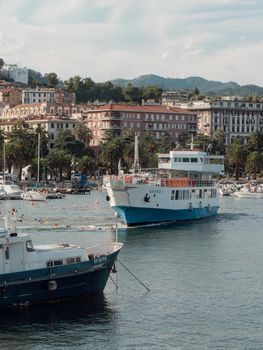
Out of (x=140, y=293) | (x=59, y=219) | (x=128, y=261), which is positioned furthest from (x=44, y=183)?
(x=140, y=293)

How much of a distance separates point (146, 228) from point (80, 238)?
1306 centimetres

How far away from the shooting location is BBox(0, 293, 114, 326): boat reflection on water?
46656 mm

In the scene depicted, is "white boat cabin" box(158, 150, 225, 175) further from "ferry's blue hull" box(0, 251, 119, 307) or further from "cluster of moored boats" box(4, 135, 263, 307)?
"ferry's blue hull" box(0, 251, 119, 307)

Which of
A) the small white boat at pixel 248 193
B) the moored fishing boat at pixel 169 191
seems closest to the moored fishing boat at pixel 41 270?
the moored fishing boat at pixel 169 191

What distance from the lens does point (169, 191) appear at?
100 meters

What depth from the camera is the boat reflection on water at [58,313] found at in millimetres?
46656

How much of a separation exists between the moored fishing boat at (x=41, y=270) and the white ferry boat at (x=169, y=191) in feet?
145

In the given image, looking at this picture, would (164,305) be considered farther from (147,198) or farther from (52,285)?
(147,198)

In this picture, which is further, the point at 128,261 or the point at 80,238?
the point at 80,238

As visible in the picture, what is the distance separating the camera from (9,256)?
4800 centimetres

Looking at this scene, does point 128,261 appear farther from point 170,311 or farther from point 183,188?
point 183,188

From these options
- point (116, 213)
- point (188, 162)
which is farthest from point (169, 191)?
point (188, 162)

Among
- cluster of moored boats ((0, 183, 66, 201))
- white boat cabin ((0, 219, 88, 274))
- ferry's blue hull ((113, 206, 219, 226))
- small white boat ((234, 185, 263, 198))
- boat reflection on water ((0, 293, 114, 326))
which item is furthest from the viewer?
small white boat ((234, 185, 263, 198))

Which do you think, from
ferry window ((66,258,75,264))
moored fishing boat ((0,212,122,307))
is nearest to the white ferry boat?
moored fishing boat ((0,212,122,307))
